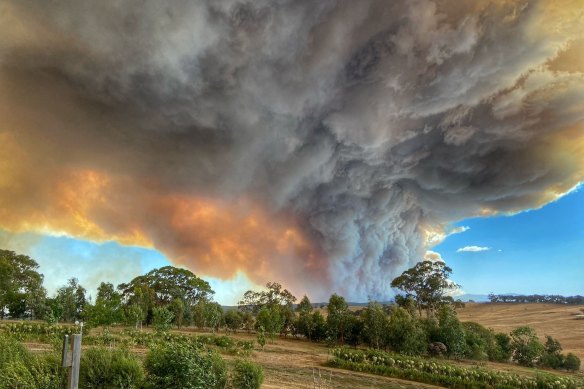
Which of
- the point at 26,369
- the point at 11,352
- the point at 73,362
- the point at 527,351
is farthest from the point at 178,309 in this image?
the point at 73,362

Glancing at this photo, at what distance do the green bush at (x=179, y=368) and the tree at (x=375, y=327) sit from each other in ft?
107

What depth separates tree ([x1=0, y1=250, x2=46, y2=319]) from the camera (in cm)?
5353

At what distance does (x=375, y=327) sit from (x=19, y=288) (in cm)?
6094

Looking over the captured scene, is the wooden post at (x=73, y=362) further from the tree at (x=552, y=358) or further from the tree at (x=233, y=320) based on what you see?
the tree at (x=552, y=358)

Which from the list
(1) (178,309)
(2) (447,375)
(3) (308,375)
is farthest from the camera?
(1) (178,309)

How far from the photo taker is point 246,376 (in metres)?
14.7

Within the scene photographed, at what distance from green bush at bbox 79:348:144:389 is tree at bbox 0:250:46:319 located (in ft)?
163

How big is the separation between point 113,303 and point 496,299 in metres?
158

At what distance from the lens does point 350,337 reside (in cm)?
4597

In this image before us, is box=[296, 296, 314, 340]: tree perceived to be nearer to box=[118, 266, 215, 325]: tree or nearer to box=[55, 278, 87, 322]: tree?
box=[118, 266, 215, 325]: tree

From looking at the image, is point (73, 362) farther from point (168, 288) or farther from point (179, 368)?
point (168, 288)

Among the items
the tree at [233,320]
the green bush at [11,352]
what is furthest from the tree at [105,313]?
the green bush at [11,352]

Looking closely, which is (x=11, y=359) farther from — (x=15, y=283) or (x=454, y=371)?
(x=15, y=283)

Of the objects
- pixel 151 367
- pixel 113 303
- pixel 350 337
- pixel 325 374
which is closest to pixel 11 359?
pixel 151 367
